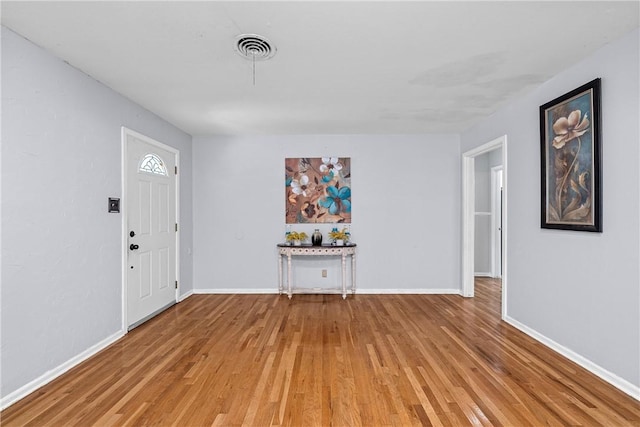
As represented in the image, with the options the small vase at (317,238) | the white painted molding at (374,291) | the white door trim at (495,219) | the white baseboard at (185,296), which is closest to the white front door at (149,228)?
the white baseboard at (185,296)

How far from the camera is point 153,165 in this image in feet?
12.7

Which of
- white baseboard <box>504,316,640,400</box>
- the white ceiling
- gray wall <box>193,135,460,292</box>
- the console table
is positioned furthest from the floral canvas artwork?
white baseboard <box>504,316,640,400</box>

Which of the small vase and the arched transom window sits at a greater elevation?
the arched transom window

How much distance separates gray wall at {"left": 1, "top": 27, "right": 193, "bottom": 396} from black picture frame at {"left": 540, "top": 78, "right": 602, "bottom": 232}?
411cm

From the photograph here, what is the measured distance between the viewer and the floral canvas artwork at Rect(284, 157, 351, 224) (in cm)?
488

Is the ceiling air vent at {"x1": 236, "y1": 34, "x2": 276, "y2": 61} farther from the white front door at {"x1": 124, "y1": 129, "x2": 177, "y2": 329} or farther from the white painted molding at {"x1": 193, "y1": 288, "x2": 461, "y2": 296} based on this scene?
the white painted molding at {"x1": 193, "y1": 288, "x2": 461, "y2": 296}

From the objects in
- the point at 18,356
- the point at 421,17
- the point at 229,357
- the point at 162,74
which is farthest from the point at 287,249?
the point at 421,17

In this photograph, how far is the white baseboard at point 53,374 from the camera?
6.72 ft

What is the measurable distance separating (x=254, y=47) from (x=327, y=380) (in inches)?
97.4

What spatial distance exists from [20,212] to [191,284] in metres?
2.98

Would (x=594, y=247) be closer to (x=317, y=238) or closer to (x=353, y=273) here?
(x=353, y=273)

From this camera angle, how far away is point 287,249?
15.0 feet

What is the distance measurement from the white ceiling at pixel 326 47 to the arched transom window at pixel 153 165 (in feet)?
1.91

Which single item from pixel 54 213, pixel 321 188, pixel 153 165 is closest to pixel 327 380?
pixel 54 213
